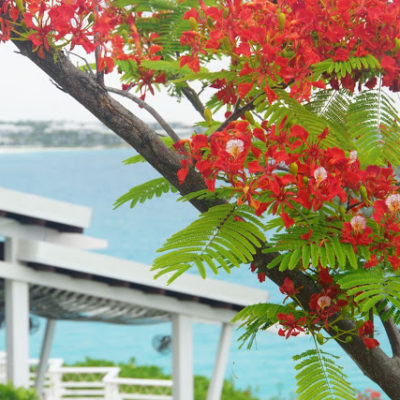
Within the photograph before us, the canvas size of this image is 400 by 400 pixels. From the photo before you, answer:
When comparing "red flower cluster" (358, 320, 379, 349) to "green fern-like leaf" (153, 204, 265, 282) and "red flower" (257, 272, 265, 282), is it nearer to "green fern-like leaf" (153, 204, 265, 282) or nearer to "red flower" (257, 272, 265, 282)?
"red flower" (257, 272, 265, 282)

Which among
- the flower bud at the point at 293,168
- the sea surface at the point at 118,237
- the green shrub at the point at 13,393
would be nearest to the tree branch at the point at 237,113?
the flower bud at the point at 293,168

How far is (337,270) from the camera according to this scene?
60.7 inches

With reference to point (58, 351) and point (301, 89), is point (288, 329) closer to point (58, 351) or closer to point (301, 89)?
point (301, 89)

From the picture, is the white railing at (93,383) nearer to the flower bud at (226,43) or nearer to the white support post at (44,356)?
the white support post at (44,356)

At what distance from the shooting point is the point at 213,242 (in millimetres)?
1304

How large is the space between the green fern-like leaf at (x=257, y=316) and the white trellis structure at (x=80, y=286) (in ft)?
11.9

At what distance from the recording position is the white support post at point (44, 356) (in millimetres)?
7928

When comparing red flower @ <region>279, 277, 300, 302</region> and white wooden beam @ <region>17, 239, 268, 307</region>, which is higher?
white wooden beam @ <region>17, 239, 268, 307</region>

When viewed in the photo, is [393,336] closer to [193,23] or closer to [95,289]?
A: [193,23]

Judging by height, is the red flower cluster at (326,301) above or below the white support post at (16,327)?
below

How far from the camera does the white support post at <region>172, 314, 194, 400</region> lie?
18.0ft

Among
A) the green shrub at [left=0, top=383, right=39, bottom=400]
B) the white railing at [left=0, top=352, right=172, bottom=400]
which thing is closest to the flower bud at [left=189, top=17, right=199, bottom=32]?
the green shrub at [left=0, top=383, right=39, bottom=400]

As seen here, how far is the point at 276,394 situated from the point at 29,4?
10.5 m

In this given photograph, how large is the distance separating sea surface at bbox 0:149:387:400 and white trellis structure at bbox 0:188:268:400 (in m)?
5.70
